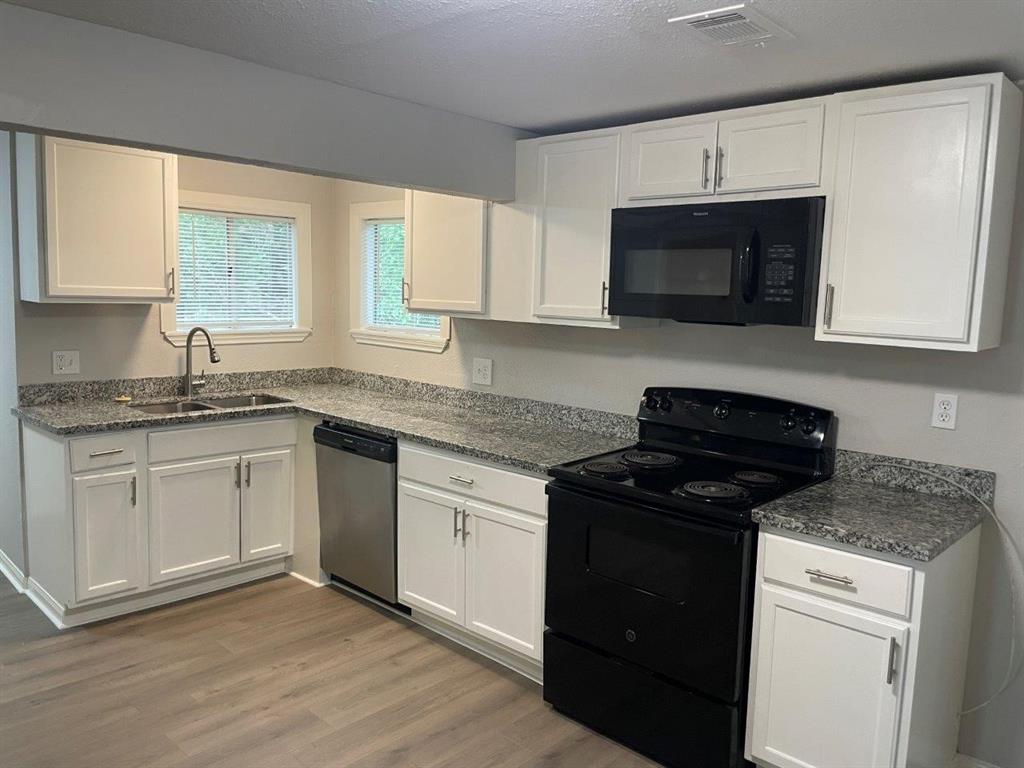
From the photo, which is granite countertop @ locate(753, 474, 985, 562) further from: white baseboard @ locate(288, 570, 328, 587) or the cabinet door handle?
white baseboard @ locate(288, 570, 328, 587)

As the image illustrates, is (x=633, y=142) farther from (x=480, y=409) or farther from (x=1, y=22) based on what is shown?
(x=1, y=22)

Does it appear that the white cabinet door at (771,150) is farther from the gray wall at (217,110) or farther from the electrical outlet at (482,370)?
the electrical outlet at (482,370)


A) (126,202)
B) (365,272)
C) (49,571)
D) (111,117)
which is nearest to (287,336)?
(365,272)

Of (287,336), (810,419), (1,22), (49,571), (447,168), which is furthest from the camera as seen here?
(287,336)

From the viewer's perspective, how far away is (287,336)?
458 cm

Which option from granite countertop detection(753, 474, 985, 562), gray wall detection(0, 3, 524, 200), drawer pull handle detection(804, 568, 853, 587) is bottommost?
drawer pull handle detection(804, 568, 853, 587)

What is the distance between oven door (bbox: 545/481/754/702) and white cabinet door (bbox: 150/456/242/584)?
1795mm

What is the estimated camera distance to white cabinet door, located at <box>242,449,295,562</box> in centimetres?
388

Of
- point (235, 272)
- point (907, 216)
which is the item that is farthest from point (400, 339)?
point (907, 216)

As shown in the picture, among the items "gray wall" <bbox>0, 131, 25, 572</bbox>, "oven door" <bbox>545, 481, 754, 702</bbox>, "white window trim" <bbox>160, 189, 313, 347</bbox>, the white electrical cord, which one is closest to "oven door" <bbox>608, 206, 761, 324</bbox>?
"oven door" <bbox>545, 481, 754, 702</bbox>

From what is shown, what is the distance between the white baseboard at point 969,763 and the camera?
2.54 m

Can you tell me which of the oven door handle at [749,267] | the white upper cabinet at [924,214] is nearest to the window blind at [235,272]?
the oven door handle at [749,267]

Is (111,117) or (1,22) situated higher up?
(1,22)

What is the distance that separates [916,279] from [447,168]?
1716mm
